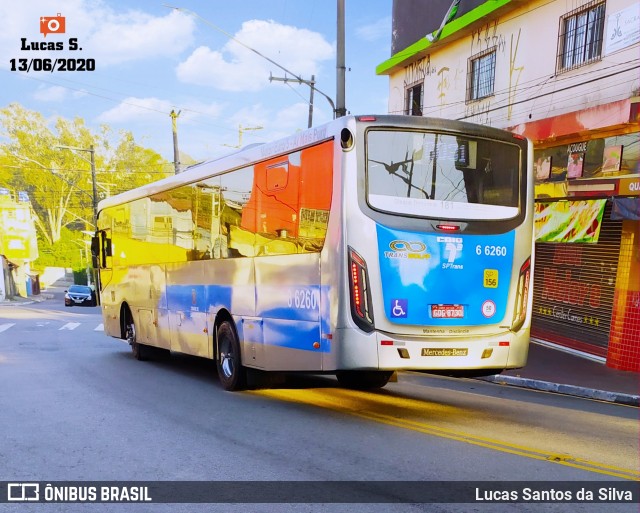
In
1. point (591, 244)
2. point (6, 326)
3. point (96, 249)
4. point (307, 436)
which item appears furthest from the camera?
point (6, 326)

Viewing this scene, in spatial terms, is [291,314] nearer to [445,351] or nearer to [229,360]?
[445,351]

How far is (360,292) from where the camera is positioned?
6.90 m

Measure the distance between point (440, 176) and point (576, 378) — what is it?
20.1 feet

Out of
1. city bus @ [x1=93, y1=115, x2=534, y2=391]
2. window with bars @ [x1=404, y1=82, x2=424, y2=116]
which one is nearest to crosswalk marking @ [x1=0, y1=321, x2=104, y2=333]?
window with bars @ [x1=404, y1=82, x2=424, y2=116]

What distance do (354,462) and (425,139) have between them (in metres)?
3.58

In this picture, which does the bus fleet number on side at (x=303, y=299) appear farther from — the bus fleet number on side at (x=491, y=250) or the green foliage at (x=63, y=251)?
the green foliage at (x=63, y=251)

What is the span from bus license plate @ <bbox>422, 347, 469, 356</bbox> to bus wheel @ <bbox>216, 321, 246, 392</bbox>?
312 centimetres

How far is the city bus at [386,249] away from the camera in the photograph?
693 centimetres

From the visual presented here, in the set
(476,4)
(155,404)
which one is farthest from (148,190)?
(476,4)

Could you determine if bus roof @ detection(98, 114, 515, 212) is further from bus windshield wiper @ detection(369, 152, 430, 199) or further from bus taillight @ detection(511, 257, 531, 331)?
bus taillight @ detection(511, 257, 531, 331)

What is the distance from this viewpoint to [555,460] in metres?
5.79

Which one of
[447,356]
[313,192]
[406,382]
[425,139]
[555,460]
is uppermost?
[425,139]

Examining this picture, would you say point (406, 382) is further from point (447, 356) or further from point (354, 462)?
point (354, 462)

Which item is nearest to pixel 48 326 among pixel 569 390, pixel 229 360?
pixel 229 360
